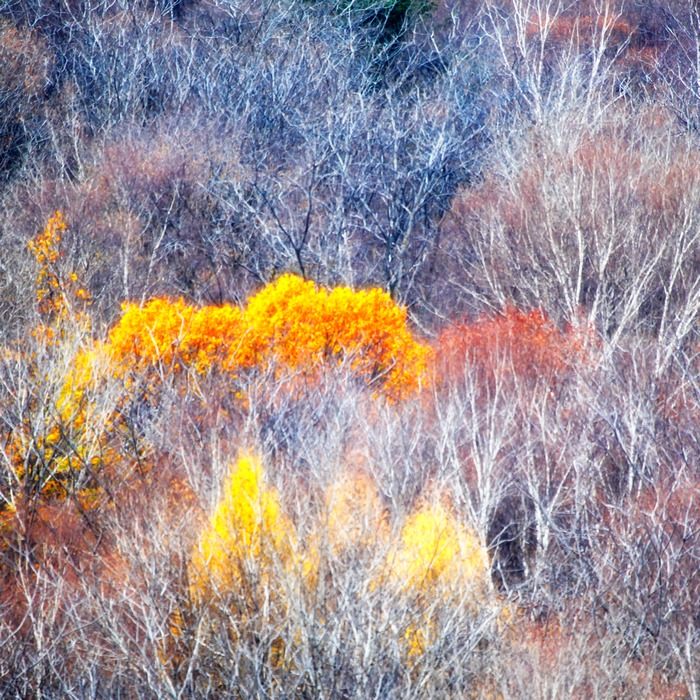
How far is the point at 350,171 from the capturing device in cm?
2802

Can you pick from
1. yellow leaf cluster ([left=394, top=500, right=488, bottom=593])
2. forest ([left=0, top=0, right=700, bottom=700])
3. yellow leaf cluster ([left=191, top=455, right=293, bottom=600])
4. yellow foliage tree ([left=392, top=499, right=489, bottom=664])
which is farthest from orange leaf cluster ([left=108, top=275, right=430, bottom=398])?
yellow leaf cluster ([left=191, top=455, right=293, bottom=600])

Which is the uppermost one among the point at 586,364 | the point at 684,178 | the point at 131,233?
the point at 684,178

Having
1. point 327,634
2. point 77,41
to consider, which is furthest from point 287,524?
point 77,41

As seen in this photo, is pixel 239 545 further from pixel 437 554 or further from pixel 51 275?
pixel 51 275

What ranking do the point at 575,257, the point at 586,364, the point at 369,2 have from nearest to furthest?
the point at 586,364, the point at 575,257, the point at 369,2

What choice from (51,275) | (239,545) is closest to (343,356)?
(51,275)

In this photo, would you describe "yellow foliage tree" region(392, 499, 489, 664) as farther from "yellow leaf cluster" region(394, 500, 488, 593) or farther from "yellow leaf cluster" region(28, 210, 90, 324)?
"yellow leaf cluster" region(28, 210, 90, 324)

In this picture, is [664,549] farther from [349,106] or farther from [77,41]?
[77,41]

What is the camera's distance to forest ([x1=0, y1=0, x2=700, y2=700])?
8.74 metres

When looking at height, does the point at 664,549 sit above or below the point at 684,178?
below

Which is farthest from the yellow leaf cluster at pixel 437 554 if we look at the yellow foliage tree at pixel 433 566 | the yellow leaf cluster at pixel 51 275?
the yellow leaf cluster at pixel 51 275

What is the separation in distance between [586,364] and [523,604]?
290 inches

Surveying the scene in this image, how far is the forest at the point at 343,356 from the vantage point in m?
8.74

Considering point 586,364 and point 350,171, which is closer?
point 586,364
